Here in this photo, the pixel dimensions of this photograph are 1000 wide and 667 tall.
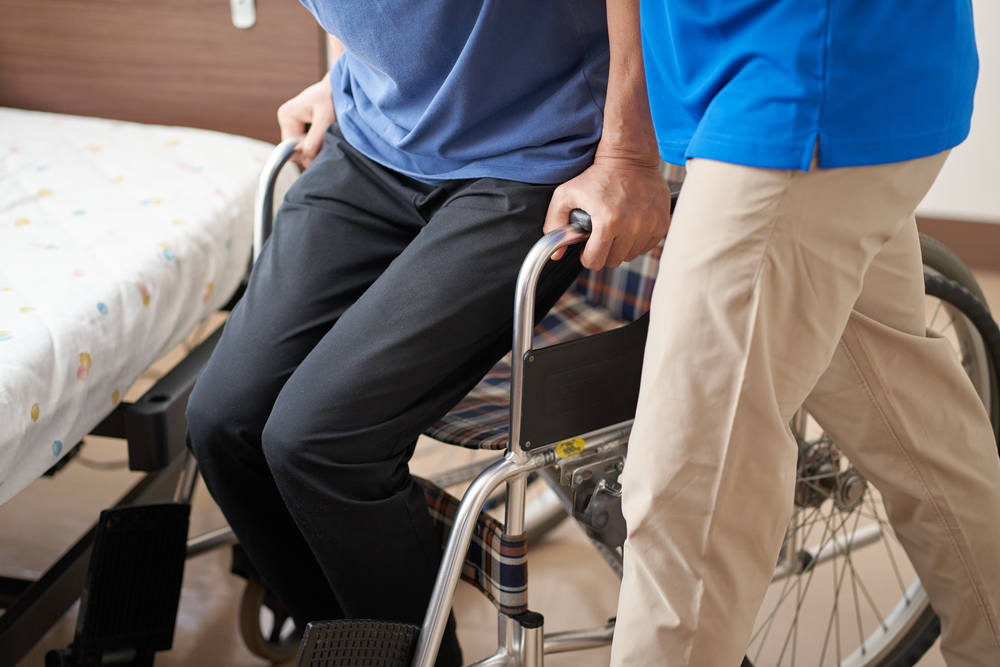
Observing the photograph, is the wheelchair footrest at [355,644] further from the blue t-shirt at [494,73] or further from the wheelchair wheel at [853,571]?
the wheelchair wheel at [853,571]

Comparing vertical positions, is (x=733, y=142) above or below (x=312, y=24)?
above

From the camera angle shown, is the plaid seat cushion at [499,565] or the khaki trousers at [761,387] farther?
the plaid seat cushion at [499,565]

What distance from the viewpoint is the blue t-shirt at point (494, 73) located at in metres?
0.87

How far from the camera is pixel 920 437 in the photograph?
0.88 meters

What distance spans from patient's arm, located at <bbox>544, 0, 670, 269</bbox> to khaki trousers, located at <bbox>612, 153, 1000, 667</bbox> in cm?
12

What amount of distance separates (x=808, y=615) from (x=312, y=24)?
1519 millimetres

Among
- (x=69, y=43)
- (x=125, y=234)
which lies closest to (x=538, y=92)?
(x=125, y=234)

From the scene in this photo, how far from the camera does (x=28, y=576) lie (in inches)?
54.7

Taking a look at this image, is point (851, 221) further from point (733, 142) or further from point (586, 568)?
point (586, 568)

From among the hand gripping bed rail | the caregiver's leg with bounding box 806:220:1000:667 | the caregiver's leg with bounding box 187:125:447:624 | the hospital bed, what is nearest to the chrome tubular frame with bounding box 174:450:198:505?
the hospital bed

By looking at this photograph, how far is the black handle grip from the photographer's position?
2.72 ft

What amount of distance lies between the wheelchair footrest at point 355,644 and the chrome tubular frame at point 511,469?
0.02 metres

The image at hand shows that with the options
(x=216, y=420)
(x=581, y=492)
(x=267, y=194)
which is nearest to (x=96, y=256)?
(x=267, y=194)

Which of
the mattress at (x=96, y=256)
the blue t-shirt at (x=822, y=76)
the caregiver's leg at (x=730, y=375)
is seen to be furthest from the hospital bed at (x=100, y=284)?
the blue t-shirt at (x=822, y=76)
